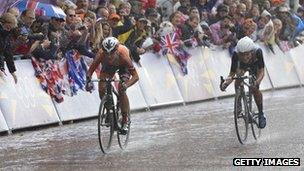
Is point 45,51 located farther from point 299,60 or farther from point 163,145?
point 299,60

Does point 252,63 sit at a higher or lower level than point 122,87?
lower

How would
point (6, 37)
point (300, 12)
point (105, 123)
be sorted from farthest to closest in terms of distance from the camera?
point (300, 12)
point (6, 37)
point (105, 123)

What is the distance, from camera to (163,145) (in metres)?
13.4

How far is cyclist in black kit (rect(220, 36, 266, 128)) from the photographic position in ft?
44.2

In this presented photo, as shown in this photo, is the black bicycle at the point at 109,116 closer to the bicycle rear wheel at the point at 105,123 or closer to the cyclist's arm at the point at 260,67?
the bicycle rear wheel at the point at 105,123

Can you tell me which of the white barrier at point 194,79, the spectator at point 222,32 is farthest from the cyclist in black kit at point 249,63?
the spectator at point 222,32

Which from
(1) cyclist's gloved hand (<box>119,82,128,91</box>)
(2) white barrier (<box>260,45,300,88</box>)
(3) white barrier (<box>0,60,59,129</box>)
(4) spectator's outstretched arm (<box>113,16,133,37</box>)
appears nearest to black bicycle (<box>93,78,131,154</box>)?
(1) cyclist's gloved hand (<box>119,82,128,91</box>)

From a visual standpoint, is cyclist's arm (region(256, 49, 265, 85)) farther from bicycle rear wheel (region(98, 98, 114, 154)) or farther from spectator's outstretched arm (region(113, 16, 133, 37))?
spectator's outstretched arm (region(113, 16, 133, 37))

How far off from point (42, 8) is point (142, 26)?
Result: 10.3ft

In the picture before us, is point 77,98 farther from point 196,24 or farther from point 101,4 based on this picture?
point 196,24

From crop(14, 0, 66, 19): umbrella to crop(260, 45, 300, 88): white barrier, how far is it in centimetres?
959

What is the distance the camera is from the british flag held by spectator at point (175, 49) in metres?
21.1

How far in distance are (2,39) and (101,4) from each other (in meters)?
4.18

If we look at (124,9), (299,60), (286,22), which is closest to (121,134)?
(124,9)
